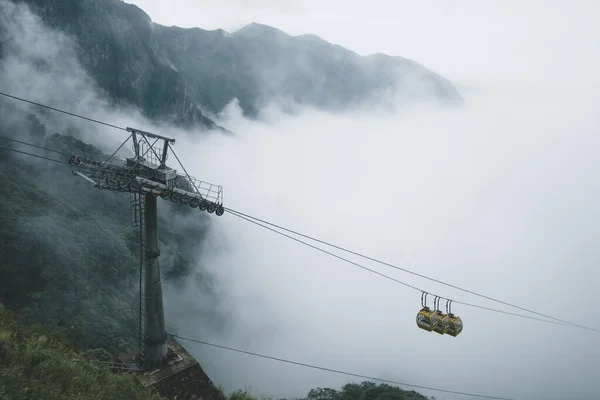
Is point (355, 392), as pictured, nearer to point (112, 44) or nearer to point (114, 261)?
point (114, 261)

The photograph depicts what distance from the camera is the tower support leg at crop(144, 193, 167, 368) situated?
21.5m

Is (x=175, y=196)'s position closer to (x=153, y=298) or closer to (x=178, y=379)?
(x=153, y=298)

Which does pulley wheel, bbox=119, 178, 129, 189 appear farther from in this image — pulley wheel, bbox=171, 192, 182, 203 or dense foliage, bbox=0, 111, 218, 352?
dense foliage, bbox=0, 111, 218, 352

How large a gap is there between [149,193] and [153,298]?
20.9ft

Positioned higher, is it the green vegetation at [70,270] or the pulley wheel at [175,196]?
the pulley wheel at [175,196]

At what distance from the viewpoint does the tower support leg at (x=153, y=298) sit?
21531 mm

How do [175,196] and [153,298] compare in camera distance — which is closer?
[175,196]

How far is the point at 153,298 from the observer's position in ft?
73.6

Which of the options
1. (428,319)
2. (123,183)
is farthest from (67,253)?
(428,319)

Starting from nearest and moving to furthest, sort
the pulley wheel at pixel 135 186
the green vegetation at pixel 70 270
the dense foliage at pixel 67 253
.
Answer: the green vegetation at pixel 70 270 → the pulley wheel at pixel 135 186 → the dense foliage at pixel 67 253

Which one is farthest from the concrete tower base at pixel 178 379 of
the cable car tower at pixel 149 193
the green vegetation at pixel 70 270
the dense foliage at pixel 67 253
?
the dense foliage at pixel 67 253

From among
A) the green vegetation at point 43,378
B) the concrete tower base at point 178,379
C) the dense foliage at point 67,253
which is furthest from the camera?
the dense foliage at point 67,253

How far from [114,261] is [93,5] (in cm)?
10414

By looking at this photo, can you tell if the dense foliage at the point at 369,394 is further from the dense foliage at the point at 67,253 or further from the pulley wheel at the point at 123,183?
the pulley wheel at the point at 123,183
